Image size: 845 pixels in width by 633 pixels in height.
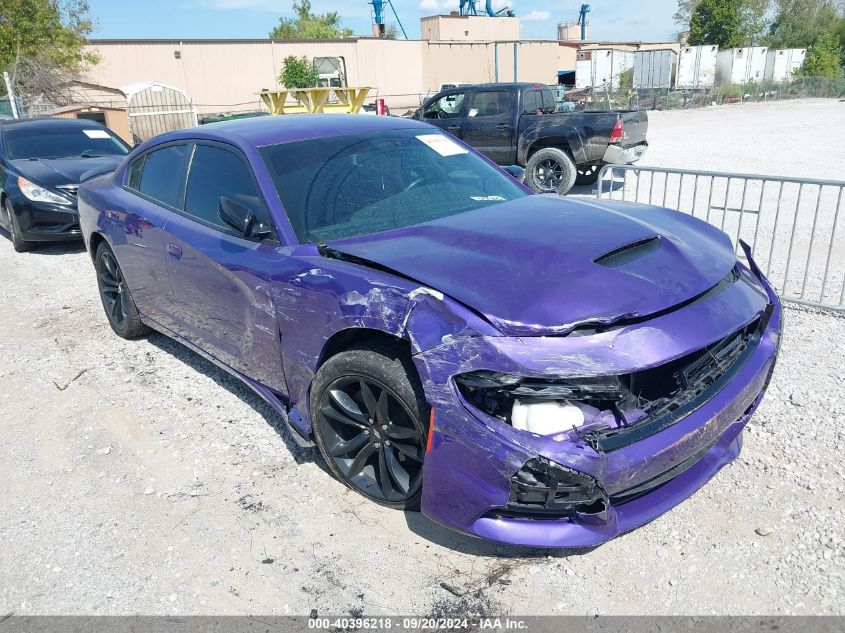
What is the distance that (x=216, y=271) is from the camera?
11.5 ft

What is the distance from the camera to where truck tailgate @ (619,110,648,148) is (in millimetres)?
10398

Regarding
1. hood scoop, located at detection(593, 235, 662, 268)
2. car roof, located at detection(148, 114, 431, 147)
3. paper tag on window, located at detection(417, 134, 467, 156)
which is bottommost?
hood scoop, located at detection(593, 235, 662, 268)

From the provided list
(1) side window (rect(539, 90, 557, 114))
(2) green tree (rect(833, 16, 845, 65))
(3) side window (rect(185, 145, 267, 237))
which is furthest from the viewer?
(2) green tree (rect(833, 16, 845, 65))

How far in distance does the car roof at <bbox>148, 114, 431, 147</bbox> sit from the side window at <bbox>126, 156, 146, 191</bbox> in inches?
18.1

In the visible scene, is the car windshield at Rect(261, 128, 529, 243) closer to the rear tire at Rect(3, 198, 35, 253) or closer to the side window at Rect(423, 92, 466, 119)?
the rear tire at Rect(3, 198, 35, 253)

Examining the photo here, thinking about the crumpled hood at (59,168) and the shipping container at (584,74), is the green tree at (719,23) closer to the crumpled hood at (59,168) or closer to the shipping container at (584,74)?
the shipping container at (584,74)

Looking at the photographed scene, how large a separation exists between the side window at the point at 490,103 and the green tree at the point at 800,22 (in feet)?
229

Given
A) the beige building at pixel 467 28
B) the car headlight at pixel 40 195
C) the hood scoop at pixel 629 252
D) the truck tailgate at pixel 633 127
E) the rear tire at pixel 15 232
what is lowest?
the rear tire at pixel 15 232

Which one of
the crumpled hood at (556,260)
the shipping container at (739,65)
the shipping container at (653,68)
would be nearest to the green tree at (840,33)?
the shipping container at (739,65)

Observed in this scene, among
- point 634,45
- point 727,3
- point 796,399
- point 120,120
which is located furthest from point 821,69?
point 796,399

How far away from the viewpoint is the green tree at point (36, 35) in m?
25.4

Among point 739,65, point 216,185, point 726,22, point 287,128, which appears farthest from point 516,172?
point 726,22

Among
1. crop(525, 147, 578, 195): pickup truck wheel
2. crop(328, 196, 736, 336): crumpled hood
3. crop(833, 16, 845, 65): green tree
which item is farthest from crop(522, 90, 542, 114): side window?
crop(833, 16, 845, 65): green tree

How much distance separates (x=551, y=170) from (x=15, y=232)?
7.94 meters
